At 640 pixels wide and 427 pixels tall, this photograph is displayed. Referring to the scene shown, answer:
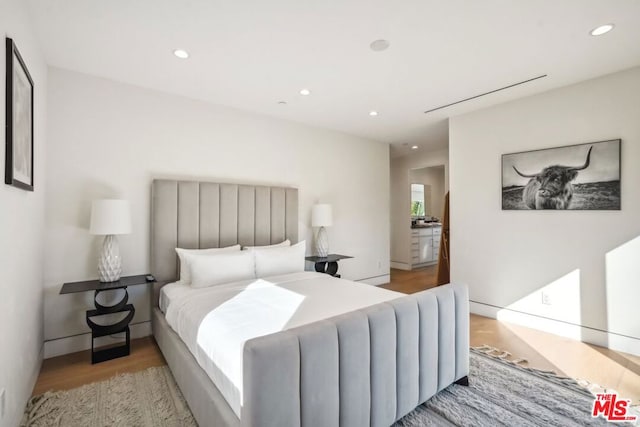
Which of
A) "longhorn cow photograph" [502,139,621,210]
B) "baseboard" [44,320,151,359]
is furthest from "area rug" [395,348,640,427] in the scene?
"baseboard" [44,320,151,359]

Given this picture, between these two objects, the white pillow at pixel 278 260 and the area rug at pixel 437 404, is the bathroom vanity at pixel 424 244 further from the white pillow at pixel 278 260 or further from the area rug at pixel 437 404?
the area rug at pixel 437 404

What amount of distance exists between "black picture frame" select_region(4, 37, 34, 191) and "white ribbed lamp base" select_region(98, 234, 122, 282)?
78cm

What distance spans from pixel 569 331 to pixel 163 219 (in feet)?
13.9

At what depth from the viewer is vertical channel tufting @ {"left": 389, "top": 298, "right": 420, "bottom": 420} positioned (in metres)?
1.66

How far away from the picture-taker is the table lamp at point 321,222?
4.04 metres

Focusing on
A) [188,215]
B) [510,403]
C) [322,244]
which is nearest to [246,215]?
[188,215]

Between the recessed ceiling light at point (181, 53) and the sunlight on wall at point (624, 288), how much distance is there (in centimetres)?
413

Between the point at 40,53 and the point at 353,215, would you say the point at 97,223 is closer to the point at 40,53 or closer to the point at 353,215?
the point at 40,53

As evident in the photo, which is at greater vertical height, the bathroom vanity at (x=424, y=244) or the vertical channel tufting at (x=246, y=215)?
the vertical channel tufting at (x=246, y=215)

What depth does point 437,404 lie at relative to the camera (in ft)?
6.26

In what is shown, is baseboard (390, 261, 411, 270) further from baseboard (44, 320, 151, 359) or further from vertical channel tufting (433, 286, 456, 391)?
baseboard (44, 320, 151, 359)

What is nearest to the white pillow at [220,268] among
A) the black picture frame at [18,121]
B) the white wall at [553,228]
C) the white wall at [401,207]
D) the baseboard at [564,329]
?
the black picture frame at [18,121]

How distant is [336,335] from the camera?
1.38 meters

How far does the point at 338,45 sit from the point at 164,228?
91.8 inches
